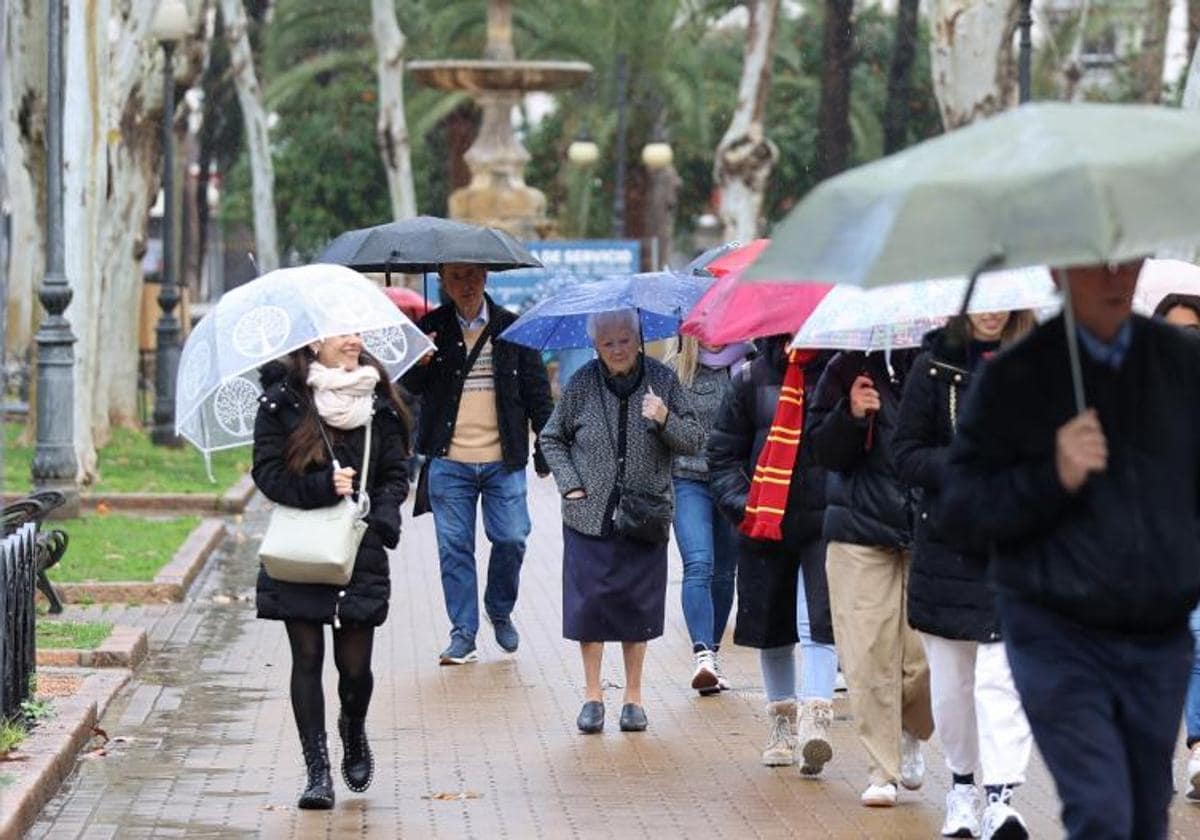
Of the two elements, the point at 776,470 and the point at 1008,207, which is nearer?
the point at 1008,207

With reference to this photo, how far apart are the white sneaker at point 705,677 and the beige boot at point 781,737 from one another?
5.93 ft

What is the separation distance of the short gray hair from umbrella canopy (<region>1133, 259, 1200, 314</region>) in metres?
2.07

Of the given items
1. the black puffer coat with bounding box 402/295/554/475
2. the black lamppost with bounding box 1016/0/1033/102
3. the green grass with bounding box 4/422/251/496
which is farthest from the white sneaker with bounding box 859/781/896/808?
the green grass with bounding box 4/422/251/496

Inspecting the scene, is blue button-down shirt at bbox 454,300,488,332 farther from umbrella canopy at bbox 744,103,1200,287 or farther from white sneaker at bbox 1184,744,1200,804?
umbrella canopy at bbox 744,103,1200,287

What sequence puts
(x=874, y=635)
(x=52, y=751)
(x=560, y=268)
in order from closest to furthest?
(x=874, y=635), (x=52, y=751), (x=560, y=268)

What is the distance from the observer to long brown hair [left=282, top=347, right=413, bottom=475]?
8.96 meters

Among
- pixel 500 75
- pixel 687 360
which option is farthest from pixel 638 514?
pixel 500 75

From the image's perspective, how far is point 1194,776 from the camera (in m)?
9.19

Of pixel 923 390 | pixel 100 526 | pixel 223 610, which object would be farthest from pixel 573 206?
pixel 923 390

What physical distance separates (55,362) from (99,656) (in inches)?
315

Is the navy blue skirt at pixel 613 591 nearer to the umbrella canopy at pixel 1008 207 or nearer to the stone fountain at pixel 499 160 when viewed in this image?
the umbrella canopy at pixel 1008 207

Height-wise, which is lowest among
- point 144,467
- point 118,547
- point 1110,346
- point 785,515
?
point 144,467

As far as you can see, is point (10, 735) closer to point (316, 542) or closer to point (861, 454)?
point (316, 542)

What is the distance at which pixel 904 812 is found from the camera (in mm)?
9133
